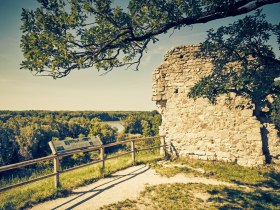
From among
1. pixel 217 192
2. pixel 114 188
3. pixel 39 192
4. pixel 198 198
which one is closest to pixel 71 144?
pixel 39 192

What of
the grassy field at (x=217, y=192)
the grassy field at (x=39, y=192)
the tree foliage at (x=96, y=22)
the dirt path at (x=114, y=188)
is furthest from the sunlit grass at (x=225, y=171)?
the tree foliage at (x=96, y=22)

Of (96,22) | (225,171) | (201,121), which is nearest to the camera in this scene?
(96,22)

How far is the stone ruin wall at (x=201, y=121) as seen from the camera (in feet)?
29.6

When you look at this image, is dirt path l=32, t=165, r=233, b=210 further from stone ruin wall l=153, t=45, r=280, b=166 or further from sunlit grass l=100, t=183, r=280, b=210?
stone ruin wall l=153, t=45, r=280, b=166

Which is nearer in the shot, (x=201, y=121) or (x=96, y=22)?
(x=96, y=22)

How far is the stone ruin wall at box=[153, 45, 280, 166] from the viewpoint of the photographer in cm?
902

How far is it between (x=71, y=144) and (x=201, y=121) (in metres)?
6.05

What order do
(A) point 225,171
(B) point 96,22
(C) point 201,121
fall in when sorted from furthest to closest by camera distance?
1. (C) point 201,121
2. (A) point 225,171
3. (B) point 96,22

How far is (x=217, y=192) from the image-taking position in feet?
20.7

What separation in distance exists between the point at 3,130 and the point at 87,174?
21129mm

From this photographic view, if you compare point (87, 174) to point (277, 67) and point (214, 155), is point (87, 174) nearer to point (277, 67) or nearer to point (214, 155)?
point (214, 155)

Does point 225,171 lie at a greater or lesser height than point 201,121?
lesser

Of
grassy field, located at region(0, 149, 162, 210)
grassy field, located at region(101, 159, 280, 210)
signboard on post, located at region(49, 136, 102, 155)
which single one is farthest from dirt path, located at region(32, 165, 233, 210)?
signboard on post, located at region(49, 136, 102, 155)

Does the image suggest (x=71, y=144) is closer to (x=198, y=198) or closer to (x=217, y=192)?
(x=198, y=198)
